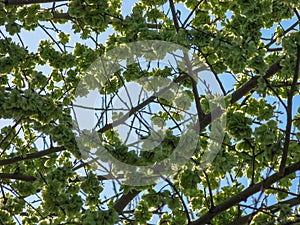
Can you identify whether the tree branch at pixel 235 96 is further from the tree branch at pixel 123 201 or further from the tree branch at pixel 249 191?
the tree branch at pixel 249 191

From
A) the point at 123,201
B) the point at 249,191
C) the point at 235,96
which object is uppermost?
the point at 235,96

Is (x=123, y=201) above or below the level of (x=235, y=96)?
below

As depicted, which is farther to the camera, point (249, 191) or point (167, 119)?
point (167, 119)

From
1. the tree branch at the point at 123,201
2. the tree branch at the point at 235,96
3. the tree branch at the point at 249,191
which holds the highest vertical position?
the tree branch at the point at 235,96

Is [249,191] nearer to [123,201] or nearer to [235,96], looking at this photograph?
[235,96]

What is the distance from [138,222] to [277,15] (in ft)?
12.1

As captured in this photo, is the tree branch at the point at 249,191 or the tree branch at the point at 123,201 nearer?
the tree branch at the point at 249,191

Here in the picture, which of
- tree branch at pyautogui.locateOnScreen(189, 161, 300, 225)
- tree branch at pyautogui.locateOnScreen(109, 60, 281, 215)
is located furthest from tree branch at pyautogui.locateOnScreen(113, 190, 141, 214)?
tree branch at pyautogui.locateOnScreen(189, 161, 300, 225)

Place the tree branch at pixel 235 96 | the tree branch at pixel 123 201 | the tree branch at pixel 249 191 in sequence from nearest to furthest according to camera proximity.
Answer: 1. the tree branch at pixel 249 191
2. the tree branch at pixel 235 96
3. the tree branch at pixel 123 201

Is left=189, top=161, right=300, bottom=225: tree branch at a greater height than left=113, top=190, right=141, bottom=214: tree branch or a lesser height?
lesser

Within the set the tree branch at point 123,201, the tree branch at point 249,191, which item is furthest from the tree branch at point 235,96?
the tree branch at point 249,191

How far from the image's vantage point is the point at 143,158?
17.0 ft

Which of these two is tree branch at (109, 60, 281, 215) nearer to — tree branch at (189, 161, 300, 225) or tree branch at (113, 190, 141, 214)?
tree branch at (113, 190, 141, 214)

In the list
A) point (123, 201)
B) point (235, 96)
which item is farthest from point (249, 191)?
point (123, 201)
